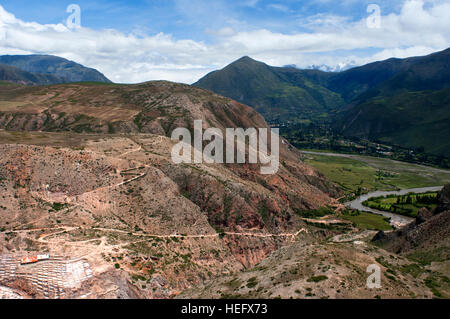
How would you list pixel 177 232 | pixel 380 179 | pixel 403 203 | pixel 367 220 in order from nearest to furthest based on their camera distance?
1. pixel 177 232
2. pixel 367 220
3. pixel 403 203
4. pixel 380 179

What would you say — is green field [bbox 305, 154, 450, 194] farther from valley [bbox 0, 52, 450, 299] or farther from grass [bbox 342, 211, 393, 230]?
valley [bbox 0, 52, 450, 299]

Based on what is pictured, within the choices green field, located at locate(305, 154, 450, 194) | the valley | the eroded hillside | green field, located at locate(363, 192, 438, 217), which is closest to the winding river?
the valley

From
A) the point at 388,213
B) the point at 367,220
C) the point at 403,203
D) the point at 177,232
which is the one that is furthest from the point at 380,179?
the point at 177,232

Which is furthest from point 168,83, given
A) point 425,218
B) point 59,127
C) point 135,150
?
point 425,218

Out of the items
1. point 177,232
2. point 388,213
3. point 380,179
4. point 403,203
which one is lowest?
point 388,213

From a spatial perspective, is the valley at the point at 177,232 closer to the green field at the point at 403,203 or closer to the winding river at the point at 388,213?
the winding river at the point at 388,213

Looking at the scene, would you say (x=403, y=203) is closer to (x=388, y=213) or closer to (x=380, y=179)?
(x=388, y=213)
